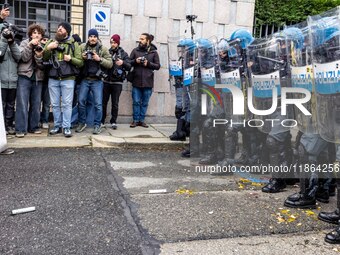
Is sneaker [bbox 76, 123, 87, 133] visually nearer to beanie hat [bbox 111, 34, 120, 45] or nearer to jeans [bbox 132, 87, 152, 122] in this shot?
jeans [bbox 132, 87, 152, 122]

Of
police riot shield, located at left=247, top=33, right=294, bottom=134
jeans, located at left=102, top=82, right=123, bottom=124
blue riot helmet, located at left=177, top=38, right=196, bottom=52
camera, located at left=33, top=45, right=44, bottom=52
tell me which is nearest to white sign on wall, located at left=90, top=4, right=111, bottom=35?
jeans, located at left=102, top=82, right=123, bottom=124

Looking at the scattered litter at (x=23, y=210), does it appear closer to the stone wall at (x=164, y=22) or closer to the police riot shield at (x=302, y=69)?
the police riot shield at (x=302, y=69)

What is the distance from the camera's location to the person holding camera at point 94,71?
759 centimetres

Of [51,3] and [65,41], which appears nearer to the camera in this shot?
[65,41]

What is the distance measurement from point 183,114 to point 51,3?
13.2 feet

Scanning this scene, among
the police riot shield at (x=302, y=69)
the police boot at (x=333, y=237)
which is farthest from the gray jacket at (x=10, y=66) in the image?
the police boot at (x=333, y=237)

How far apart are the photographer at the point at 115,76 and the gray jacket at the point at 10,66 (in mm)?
1785

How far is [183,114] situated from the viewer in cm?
712

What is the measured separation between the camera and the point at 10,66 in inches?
279

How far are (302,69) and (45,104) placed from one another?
5439 millimetres

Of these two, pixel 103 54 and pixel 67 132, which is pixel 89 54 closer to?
pixel 103 54

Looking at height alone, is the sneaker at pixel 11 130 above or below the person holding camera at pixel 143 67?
below

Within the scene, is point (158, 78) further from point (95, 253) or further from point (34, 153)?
point (95, 253)

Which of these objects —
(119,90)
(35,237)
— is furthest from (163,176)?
(119,90)
